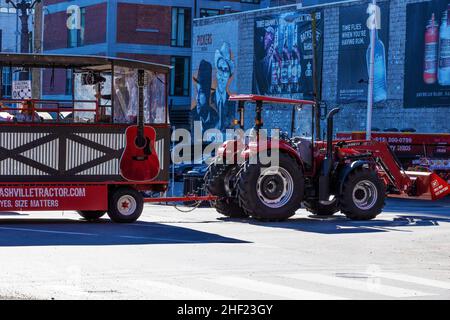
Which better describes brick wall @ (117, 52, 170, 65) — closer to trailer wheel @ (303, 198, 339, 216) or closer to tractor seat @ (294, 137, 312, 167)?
trailer wheel @ (303, 198, 339, 216)

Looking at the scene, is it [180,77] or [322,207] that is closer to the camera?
[322,207]

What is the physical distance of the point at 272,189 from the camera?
23.3m

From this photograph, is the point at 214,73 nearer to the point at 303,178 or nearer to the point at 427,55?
the point at 427,55

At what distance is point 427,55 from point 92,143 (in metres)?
36.0

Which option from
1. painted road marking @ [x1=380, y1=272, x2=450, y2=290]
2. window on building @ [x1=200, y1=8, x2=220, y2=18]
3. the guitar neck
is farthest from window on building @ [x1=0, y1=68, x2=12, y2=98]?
window on building @ [x1=200, y1=8, x2=220, y2=18]

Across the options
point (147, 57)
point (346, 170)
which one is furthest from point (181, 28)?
point (346, 170)

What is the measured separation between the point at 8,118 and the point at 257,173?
5381 millimetres

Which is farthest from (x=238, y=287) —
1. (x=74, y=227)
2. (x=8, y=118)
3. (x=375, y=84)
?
(x=375, y=84)

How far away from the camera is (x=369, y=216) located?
79.5ft

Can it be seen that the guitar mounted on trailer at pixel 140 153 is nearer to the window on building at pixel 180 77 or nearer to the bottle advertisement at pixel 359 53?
the bottle advertisement at pixel 359 53

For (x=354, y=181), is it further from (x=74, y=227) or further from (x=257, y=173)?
(x=74, y=227)

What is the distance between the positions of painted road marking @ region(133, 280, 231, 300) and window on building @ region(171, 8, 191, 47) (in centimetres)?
6628

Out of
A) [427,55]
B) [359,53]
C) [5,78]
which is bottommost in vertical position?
[5,78]

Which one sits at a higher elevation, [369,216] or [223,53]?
[223,53]
